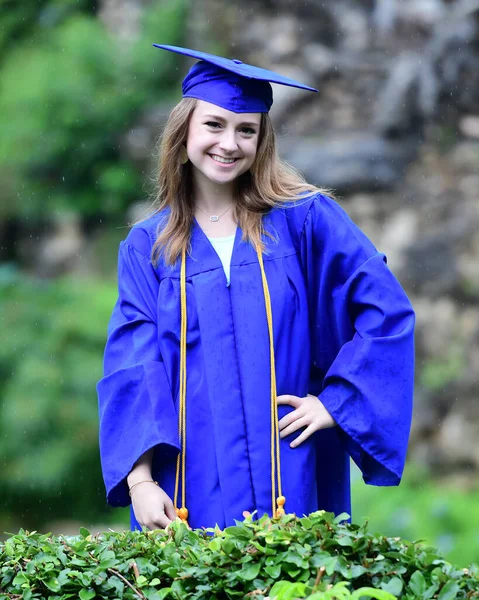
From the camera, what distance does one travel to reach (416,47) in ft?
23.5

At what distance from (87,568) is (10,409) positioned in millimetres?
4670

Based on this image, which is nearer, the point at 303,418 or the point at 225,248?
the point at 303,418

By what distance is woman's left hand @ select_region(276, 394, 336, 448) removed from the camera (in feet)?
7.55

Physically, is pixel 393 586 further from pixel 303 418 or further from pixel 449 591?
pixel 303 418

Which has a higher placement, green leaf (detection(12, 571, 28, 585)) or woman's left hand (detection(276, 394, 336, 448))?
woman's left hand (detection(276, 394, 336, 448))

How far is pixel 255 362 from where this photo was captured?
91.3 inches

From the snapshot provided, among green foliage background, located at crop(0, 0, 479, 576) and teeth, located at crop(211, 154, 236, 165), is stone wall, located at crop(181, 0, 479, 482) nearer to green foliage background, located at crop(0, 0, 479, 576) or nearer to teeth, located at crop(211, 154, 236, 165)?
green foliage background, located at crop(0, 0, 479, 576)

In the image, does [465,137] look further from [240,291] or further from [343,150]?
[240,291]

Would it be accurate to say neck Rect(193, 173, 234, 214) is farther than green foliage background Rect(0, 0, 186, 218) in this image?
No

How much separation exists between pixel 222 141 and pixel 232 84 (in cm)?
13

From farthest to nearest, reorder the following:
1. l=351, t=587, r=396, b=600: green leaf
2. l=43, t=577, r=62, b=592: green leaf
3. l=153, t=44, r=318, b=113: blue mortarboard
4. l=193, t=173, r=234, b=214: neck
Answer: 1. l=193, t=173, r=234, b=214: neck
2. l=153, t=44, r=318, b=113: blue mortarboard
3. l=43, t=577, r=62, b=592: green leaf
4. l=351, t=587, r=396, b=600: green leaf

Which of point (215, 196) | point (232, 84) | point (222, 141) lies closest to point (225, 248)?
point (215, 196)

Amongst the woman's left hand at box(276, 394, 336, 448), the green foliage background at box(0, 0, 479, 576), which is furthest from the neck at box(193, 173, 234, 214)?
the green foliage background at box(0, 0, 479, 576)

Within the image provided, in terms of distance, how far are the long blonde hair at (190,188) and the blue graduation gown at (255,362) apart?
0.03 meters
